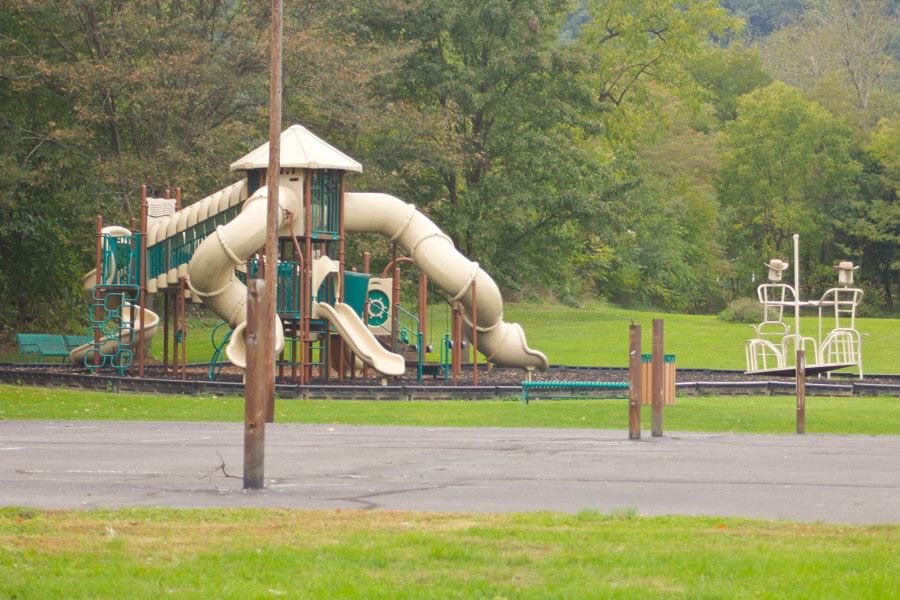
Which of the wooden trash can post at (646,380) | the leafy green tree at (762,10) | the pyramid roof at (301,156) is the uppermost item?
the leafy green tree at (762,10)

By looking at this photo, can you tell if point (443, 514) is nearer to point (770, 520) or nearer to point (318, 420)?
point (770, 520)

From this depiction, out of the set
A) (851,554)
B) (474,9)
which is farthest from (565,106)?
(851,554)

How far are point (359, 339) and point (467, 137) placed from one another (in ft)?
70.5

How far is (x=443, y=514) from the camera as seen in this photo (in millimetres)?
8430

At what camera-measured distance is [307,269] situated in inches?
1005

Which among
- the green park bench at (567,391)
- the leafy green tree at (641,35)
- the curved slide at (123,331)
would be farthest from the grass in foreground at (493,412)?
the leafy green tree at (641,35)

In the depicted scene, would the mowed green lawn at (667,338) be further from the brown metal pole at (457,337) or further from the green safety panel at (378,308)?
Result: the green safety panel at (378,308)

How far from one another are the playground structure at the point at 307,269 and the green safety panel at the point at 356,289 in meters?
0.03

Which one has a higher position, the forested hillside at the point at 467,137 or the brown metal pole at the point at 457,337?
the forested hillside at the point at 467,137

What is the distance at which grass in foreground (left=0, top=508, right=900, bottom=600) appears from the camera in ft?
19.9

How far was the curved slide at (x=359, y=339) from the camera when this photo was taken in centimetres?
2498

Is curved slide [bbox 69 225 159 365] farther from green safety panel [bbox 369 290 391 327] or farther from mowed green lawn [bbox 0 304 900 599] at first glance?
mowed green lawn [bbox 0 304 900 599]

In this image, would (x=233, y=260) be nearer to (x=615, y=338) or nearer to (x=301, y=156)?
(x=301, y=156)

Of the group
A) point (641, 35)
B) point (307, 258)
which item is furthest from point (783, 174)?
point (307, 258)
